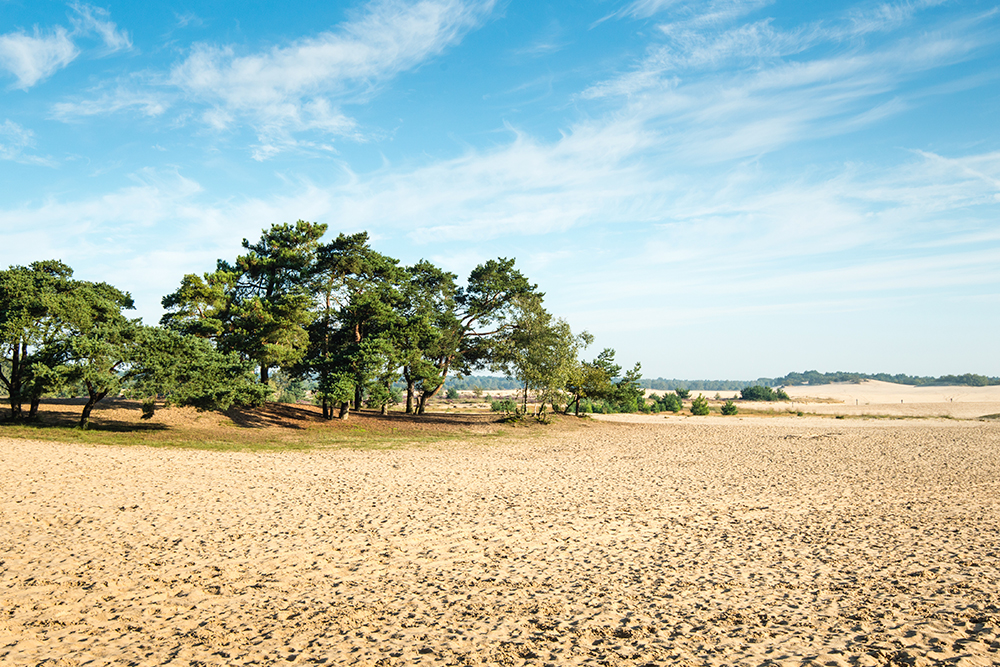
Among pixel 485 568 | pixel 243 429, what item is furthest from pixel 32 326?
pixel 485 568

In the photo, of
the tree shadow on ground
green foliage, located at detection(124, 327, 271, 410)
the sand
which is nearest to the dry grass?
the tree shadow on ground

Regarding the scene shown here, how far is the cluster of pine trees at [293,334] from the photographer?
73.8 feet

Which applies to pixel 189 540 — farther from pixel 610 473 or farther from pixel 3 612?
pixel 610 473

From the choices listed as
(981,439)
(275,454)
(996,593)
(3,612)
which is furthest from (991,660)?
(981,439)

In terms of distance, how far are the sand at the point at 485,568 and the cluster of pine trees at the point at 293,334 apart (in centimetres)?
630

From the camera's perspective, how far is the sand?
6.01 metres

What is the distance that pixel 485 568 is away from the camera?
8602mm

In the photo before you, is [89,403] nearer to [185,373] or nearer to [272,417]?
[185,373]

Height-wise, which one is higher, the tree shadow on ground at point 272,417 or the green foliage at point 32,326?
the green foliage at point 32,326

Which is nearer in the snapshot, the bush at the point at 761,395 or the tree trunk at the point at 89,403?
the tree trunk at the point at 89,403

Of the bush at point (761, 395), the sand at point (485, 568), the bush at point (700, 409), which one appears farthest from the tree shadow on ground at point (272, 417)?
the bush at point (761, 395)

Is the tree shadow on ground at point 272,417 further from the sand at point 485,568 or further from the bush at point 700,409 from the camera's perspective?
the bush at point 700,409

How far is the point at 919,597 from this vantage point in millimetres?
7211

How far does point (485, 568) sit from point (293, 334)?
78.6 ft
